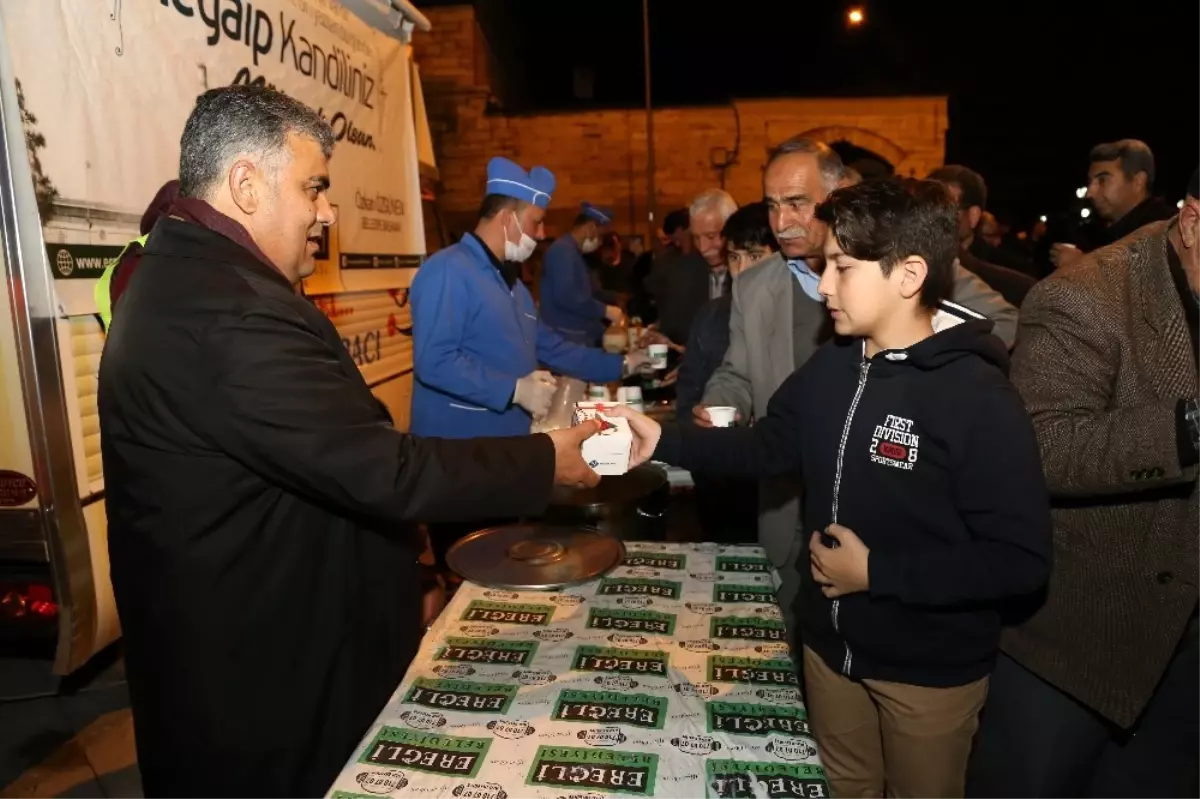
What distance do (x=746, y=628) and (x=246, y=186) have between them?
155 cm

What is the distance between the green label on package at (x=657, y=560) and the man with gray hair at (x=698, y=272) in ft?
9.12

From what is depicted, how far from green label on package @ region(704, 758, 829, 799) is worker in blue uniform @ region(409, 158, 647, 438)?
2.26m

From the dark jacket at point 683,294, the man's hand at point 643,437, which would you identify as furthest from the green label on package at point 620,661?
the dark jacket at point 683,294

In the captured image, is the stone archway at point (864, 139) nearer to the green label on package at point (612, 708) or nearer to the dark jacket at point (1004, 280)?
the dark jacket at point (1004, 280)

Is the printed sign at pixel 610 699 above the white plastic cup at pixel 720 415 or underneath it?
underneath

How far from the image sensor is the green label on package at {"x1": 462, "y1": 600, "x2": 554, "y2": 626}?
197 cm

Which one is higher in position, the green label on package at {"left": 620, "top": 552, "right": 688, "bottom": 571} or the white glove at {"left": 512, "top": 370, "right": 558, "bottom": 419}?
the white glove at {"left": 512, "top": 370, "right": 558, "bottom": 419}

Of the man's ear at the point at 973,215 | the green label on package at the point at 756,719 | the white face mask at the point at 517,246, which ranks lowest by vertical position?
the green label on package at the point at 756,719

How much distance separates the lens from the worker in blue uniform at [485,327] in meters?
3.62

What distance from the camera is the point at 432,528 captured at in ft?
12.5

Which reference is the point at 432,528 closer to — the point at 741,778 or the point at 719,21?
the point at 741,778

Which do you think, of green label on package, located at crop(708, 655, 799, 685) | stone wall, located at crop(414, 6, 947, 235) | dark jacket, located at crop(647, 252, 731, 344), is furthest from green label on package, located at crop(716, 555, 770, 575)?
stone wall, located at crop(414, 6, 947, 235)

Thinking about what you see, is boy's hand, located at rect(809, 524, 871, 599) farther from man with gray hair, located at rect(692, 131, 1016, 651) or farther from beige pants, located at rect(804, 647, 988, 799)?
man with gray hair, located at rect(692, 131, 1016, 651)

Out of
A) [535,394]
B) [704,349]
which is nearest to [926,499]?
[535,394]
